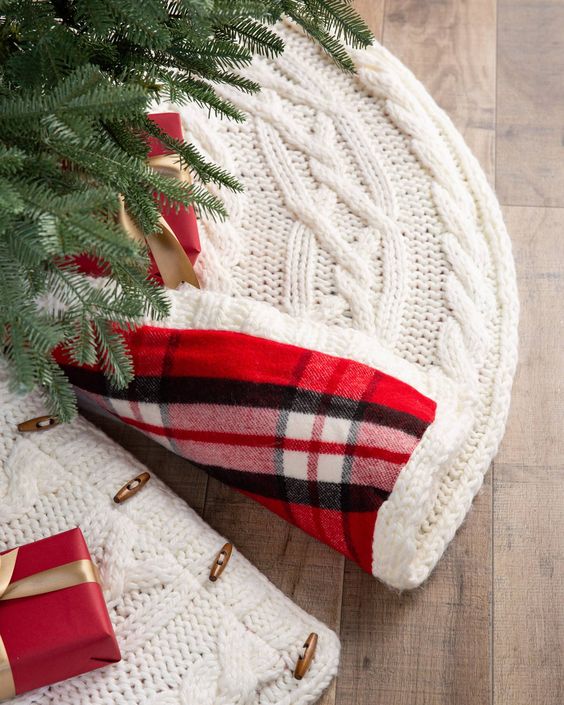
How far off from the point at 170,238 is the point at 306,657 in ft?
1.87

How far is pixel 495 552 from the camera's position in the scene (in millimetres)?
1073

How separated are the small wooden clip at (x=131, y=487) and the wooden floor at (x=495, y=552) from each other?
98 millimetres

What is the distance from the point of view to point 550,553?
1.07 m

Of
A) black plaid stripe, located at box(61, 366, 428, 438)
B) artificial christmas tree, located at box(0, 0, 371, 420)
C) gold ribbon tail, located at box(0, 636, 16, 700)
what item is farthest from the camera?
black plaid stripe, located at box(61, 366, 428, 438)

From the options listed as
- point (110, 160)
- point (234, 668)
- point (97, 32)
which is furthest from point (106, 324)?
point (234, 668)

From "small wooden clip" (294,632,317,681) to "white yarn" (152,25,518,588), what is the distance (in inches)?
5.0

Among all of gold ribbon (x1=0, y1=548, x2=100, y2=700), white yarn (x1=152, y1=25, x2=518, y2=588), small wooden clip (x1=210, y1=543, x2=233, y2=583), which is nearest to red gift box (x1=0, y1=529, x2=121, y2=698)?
gold ribbon (x1=0, y1=548, x2=100, y2=700)

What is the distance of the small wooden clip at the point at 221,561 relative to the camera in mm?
974

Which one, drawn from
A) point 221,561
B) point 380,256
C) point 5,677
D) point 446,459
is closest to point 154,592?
point 221,561

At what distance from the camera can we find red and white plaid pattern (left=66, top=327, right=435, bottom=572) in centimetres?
95

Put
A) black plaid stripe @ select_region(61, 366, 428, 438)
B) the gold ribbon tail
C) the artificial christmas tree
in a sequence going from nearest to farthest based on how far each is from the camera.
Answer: the artificial christmas tree, the gold ribbon tail, black plaid stripe @ select_region(61, 366, 428, 438)

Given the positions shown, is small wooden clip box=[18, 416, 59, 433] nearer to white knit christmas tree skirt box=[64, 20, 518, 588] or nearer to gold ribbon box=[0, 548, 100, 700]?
white knit christmas tree skirt box=[64, 20, 518, 588]

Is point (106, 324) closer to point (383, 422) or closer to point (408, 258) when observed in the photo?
point (383, 422)

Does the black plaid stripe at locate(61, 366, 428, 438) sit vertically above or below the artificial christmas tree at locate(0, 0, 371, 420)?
below
